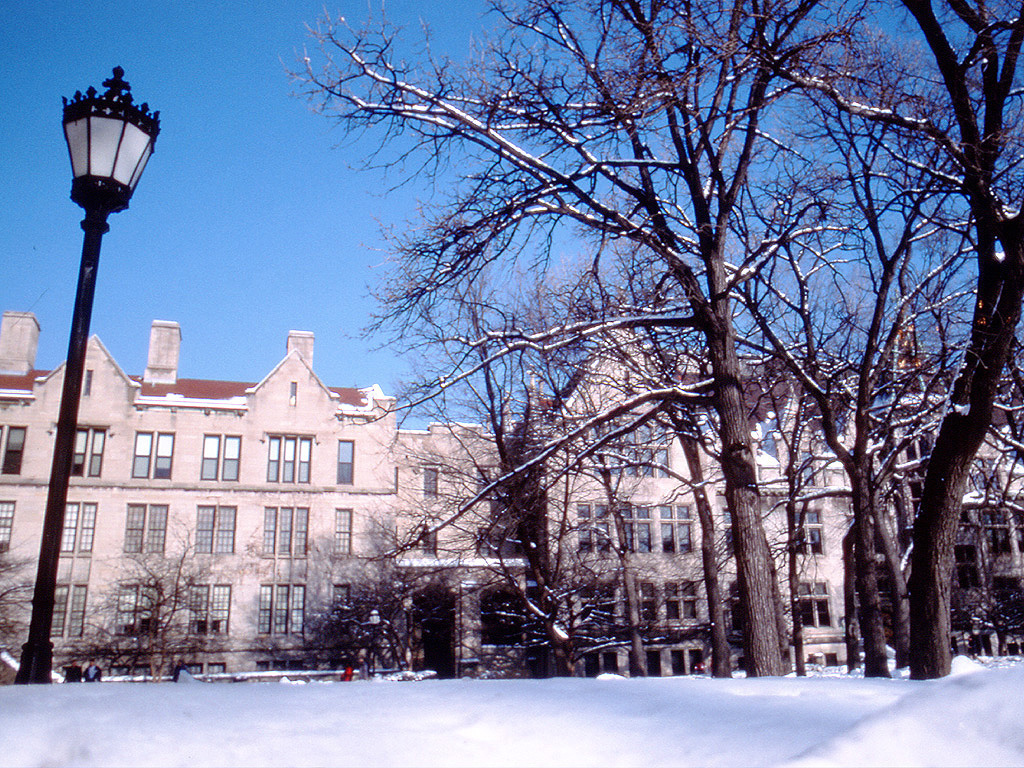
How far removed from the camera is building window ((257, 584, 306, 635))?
3672 cm

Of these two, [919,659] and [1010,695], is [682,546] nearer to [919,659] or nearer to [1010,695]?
[919,659]

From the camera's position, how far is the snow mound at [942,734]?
4.70ft

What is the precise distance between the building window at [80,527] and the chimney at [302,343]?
12305 mm

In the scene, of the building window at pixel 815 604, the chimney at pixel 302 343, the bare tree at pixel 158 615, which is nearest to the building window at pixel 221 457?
the bare tree at pixel 158 615

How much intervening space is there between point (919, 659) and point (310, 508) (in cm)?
3498

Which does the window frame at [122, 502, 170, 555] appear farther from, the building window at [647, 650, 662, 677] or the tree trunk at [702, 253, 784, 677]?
the tree trunk at [702, 253, 784, 677]

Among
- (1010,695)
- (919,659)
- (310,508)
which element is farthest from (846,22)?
(310,508)

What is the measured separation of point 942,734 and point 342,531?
3919 centimetres

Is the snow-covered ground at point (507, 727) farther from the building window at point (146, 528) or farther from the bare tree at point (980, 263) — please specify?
the building window at point (146, 528)

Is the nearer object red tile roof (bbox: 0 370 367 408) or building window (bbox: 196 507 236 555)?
building window (bbox: 196 507 236 555)

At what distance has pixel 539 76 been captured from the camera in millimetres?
7707

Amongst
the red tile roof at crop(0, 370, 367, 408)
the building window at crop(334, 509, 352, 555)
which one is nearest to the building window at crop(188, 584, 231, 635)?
the building window at crop(334, 509, 352, 555)

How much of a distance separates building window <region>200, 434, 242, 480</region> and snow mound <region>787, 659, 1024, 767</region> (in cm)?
4037

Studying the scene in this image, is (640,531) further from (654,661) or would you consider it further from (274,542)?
(274,542)
